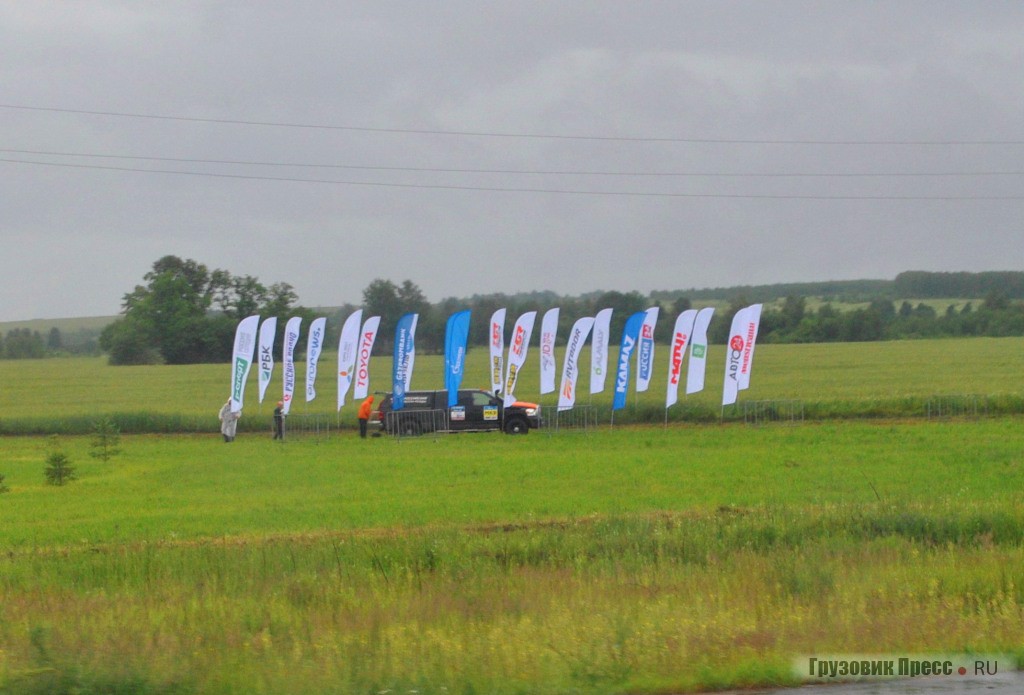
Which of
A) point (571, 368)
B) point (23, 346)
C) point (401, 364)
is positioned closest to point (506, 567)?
point (401, 364)

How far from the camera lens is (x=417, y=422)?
38.4 metres

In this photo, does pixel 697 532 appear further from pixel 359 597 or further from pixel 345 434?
pixel 345 434

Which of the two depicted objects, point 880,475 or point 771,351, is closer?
point 880,475

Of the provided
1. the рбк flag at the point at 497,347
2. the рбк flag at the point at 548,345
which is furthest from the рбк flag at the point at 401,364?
the рбк flag at the point at 548,345

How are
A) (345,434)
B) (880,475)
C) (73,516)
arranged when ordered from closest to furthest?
(73,516), (880,475), (345,434)

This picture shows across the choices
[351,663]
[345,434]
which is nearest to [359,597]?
[351,663]

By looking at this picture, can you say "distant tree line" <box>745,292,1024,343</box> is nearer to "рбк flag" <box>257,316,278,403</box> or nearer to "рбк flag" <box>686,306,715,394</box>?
"рбк flag" <box>686,306,715,394</box>

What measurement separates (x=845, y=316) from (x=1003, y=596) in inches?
3231

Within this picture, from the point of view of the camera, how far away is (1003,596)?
10234 mm

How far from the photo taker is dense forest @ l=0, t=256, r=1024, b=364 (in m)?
78.6

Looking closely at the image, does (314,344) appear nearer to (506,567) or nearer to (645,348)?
(645,348)

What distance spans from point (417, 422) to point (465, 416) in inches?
72.1

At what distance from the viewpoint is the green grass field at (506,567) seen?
781 cm

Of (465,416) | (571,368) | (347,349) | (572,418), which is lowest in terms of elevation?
(572,418)
